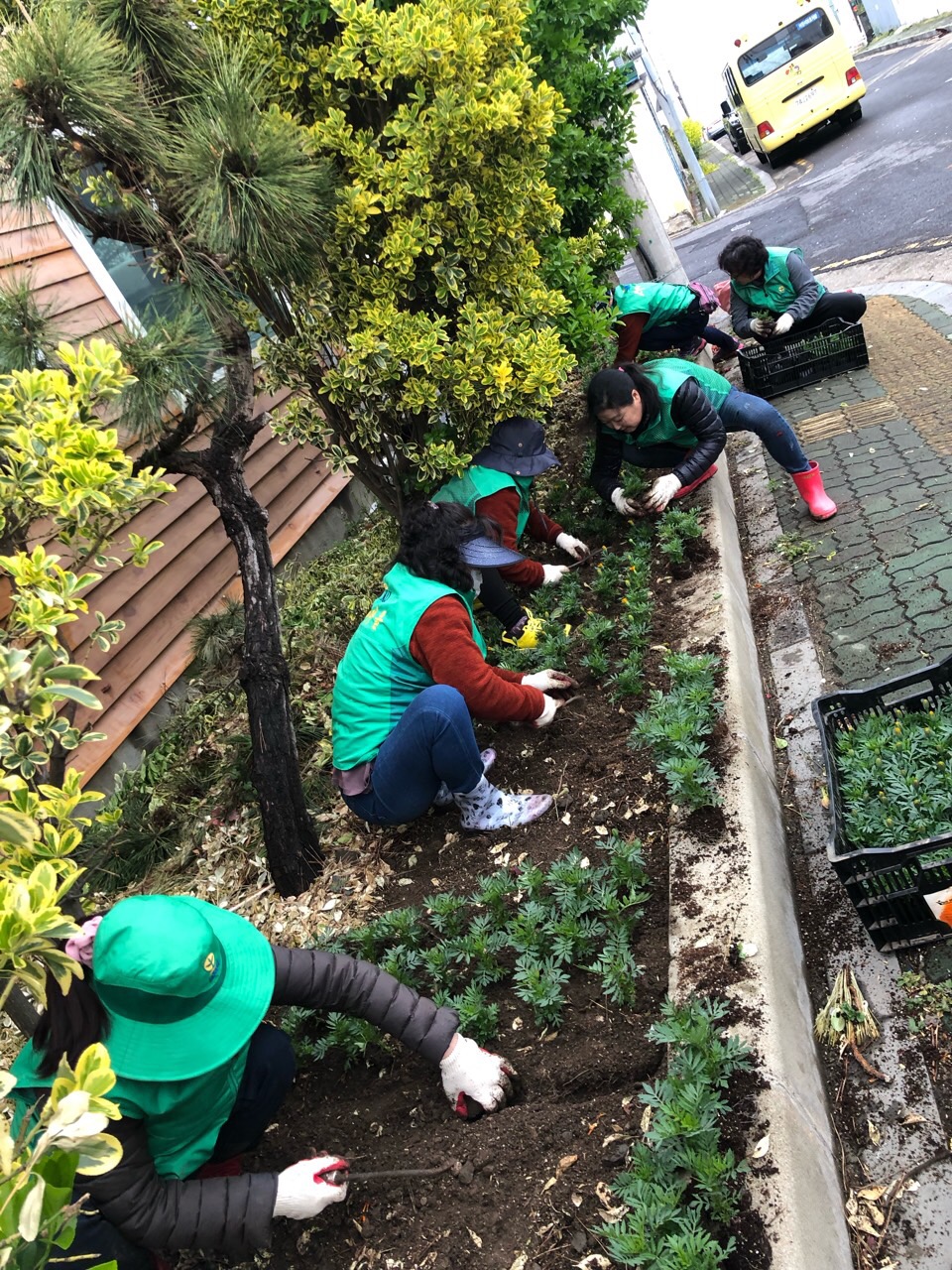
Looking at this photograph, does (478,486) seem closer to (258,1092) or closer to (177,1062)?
(258,1092)

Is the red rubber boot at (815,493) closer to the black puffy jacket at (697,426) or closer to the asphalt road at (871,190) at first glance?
the black puffy jacket at (697,426)

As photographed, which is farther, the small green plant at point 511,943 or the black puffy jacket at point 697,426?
the black puffy jacket at point 697,426

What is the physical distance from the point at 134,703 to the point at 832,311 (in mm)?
5153

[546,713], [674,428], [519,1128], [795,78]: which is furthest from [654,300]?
[795,78]

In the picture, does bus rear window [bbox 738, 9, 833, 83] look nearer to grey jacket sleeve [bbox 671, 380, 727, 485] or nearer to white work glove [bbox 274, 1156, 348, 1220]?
grey jacket sleeve [bbox 671, 380, 727, 485]

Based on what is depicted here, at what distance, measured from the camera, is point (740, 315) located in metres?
6.34

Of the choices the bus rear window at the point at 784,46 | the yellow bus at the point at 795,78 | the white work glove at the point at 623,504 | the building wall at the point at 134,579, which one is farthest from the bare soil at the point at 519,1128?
the bus rear window at the point at 784,46

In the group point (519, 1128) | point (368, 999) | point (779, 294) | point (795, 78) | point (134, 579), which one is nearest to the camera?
point (519, 1128)

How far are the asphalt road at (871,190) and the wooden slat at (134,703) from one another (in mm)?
6922

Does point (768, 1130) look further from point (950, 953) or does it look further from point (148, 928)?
point (148, 928)

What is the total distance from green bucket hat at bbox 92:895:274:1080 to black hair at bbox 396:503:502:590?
1.49 metres

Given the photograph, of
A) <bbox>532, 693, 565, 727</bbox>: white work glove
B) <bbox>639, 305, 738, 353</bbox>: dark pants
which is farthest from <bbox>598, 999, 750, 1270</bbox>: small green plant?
<bbox>639, 305, 738, 353</bbox>: dark pants

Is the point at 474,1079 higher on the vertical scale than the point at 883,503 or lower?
higher

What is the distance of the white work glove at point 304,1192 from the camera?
79.0 inches
